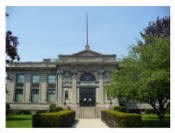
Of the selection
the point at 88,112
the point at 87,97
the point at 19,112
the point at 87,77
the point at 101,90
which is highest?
the point at 87,77

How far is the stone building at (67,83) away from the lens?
A: 47312 mm

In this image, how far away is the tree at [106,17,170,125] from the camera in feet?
77.5

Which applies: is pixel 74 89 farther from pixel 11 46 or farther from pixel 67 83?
pixel 11 46

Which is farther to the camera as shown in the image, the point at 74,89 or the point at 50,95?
the point at 50,95

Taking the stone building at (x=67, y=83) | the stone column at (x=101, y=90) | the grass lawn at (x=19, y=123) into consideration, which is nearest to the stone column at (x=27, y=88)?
the stone building at (x=67, y=83)

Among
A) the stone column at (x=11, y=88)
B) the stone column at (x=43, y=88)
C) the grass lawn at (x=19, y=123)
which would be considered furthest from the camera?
the stone column at (x=11, y=88)

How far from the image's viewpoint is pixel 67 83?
47.8 m

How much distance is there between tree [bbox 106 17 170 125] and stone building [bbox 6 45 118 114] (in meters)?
19.6

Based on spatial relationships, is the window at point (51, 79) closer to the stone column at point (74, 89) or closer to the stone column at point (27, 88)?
the stone column at point (27, 88)

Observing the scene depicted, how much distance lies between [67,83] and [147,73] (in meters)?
24.5

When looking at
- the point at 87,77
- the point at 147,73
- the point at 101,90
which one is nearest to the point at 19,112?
the point at 87,77

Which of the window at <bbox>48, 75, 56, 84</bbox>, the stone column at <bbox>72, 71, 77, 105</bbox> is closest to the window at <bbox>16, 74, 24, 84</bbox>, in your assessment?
the window at <bbox>48, 75, 56, 84</bbox>
